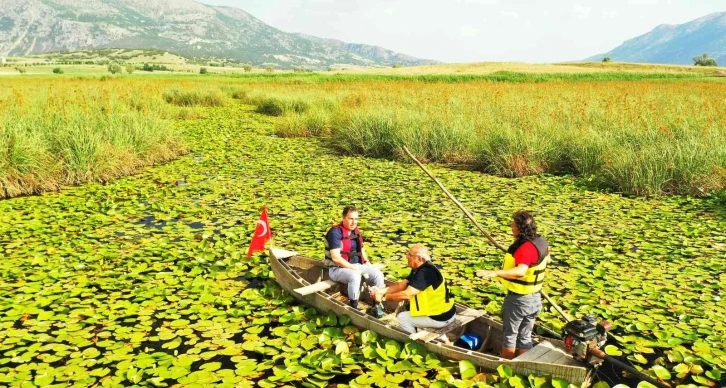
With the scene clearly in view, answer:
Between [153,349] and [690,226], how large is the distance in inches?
326

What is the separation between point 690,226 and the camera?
26.9ft

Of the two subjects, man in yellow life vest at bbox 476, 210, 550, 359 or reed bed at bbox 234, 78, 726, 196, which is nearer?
man in yellow life vest at bbox 476, 210, 550, 359

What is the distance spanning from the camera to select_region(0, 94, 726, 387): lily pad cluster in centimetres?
454

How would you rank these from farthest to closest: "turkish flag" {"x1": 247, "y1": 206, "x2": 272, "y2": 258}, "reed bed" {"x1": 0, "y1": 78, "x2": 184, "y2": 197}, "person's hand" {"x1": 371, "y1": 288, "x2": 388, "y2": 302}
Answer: "reed bed" {"x1": 0, "y1": 78, "x2": 184, "y2": 197} < "turkish flag" {"x1": 247, "y1": 206, "x2": 272, "y2": 258} < "person's hand" {"x1": 371, "y1": 288, "x2": 388, "y2": 302}

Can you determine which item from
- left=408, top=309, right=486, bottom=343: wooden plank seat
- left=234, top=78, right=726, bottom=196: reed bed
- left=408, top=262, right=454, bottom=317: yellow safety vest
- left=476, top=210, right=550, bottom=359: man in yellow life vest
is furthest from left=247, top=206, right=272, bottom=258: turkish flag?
left=234, top=78, right=726, bottom=196: reed bed

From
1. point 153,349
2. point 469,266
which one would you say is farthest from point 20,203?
point 469,266

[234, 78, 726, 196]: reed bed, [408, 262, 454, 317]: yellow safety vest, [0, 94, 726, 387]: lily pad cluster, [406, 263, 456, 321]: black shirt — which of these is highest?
[234, 78, 726, 196]: reed bed

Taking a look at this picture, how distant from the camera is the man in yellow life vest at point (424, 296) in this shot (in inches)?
183

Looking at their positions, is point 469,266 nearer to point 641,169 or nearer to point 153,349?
point 153,349

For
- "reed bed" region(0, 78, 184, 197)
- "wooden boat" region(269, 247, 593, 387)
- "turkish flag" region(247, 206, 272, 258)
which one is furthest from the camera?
"reed bed" region(0, 78, 184, 197)

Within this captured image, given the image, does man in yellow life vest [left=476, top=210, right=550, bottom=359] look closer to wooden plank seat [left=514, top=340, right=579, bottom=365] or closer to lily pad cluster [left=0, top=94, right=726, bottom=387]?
wooden plank seat [left=514, top=340, right=579, bottom=365]

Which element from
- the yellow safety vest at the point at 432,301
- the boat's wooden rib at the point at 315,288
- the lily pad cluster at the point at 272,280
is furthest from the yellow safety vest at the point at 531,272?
the boat's wooden rib at the point at 315,288

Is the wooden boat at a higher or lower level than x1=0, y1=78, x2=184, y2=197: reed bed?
lower

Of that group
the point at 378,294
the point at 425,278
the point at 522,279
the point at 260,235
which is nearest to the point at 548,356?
the point at 522,279
